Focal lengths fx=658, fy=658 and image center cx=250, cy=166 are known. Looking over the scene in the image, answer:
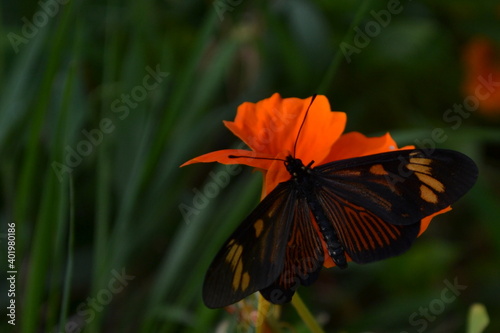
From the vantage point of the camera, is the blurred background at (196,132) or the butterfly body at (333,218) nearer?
the butterfly body at (333,218)

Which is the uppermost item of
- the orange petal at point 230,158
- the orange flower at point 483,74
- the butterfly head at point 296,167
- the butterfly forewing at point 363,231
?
the orange flower at point 483,74

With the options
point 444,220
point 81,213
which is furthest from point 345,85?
point 81,213

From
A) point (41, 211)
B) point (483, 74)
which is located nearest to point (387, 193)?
point (41, 211)

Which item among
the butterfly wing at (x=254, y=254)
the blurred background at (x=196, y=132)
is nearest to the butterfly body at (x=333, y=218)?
the butterfly wing at (x=254, y=254)

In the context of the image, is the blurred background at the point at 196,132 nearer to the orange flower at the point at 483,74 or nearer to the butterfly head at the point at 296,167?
the orange flower at the point at 483,74

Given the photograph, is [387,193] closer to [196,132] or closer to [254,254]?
[254,254]

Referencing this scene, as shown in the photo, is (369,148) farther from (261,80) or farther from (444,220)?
(444,220)

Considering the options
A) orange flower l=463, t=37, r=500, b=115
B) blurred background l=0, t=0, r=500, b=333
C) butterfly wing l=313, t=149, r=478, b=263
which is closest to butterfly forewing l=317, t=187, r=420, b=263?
butterfly wing l=313, t=149, r=478, b=263
